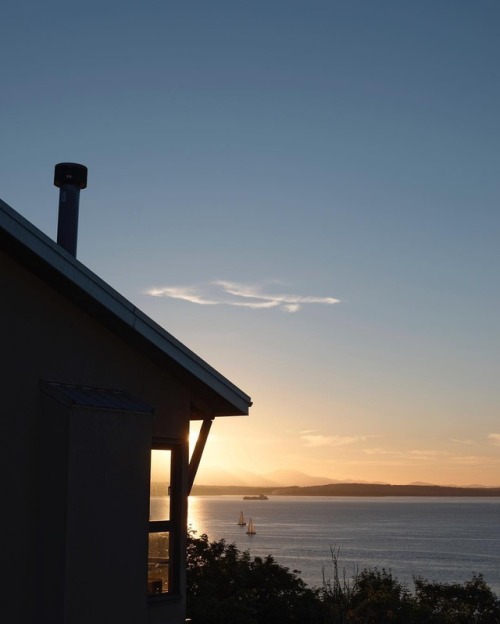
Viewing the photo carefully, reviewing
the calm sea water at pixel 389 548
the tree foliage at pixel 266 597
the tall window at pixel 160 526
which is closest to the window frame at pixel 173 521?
the tall window at pixel 160 526

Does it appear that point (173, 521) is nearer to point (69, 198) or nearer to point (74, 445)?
point (74, 445)

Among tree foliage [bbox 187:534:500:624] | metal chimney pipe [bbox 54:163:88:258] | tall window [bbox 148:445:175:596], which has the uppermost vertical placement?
metal chimney pipe [bbox 54:163:88:258]

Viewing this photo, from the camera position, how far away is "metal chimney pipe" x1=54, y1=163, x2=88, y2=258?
29.4 ft

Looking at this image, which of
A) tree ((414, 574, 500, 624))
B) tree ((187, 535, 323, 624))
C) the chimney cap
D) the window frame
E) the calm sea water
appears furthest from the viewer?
the calm sea water

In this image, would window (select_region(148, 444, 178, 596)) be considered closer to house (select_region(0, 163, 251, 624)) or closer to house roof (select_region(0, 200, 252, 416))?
house (select_region(0, 163, 251, 624))

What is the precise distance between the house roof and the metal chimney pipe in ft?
4.40

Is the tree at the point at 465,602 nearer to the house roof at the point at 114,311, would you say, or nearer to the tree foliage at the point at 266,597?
the tree foliage at the point at 266,597

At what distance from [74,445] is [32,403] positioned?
590 mm

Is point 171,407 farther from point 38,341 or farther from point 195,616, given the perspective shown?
point 195,616

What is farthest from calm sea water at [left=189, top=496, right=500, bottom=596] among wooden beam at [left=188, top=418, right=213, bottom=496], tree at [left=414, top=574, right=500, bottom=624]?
wooden beam at [left=188, top=418, right=213, bottom=496]

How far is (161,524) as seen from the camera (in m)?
8.50

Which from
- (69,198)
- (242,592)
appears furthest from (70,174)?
(242,592)

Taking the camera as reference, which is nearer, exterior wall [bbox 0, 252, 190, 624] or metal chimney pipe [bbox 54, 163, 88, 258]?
exterior wall [bbox 0, 252, 190, 624]

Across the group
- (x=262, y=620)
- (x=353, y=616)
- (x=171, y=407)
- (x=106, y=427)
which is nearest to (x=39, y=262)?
(x=106, y=427)
